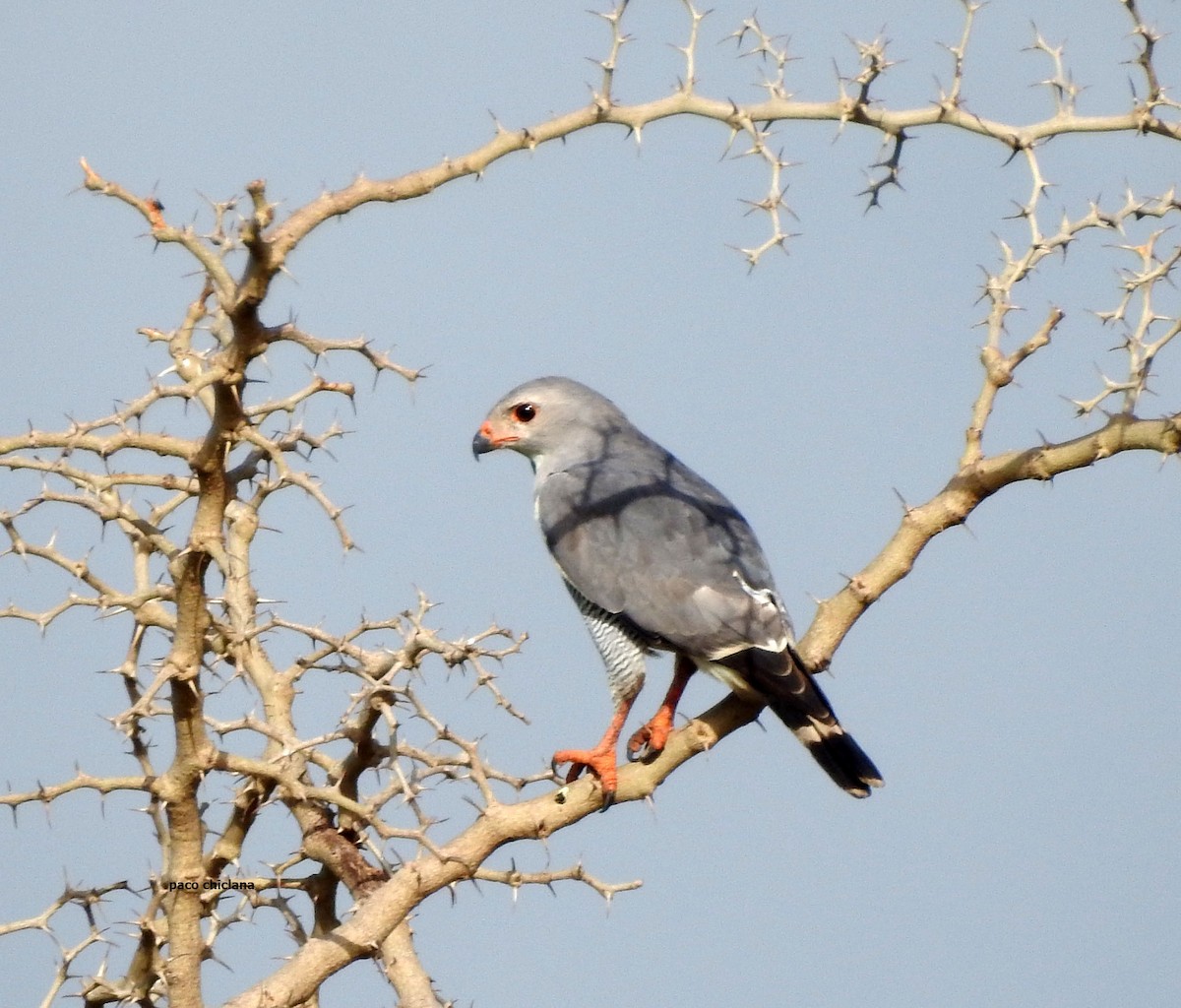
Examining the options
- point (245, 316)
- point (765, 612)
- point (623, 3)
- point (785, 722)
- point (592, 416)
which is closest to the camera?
point (245, 316)

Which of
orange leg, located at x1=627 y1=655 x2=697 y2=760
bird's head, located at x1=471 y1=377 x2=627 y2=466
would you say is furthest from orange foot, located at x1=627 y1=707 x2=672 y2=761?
bird's head, located at x1=471 y1=377 x2=627 y2=466

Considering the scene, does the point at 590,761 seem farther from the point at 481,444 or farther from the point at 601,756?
the point at 481,444

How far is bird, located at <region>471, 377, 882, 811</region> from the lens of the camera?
207 inches

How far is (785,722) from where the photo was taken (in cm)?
517

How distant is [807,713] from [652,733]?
846 mm

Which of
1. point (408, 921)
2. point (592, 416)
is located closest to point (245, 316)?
point (408, 921)

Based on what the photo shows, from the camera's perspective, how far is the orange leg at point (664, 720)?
5.72 metres

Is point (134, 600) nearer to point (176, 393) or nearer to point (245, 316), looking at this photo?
point (176, 393)

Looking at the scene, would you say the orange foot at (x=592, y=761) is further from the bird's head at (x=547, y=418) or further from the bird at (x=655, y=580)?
the bird's head at (x=547, y=418)

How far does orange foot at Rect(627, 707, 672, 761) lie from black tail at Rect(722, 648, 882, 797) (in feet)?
1.57

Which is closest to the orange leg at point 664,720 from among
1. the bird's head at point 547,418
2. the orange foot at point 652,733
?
the orange foot at point 652,733

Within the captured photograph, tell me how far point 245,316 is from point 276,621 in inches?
43.6

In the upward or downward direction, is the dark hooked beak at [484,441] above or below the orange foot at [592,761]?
above

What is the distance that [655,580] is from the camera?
19.5 feet
